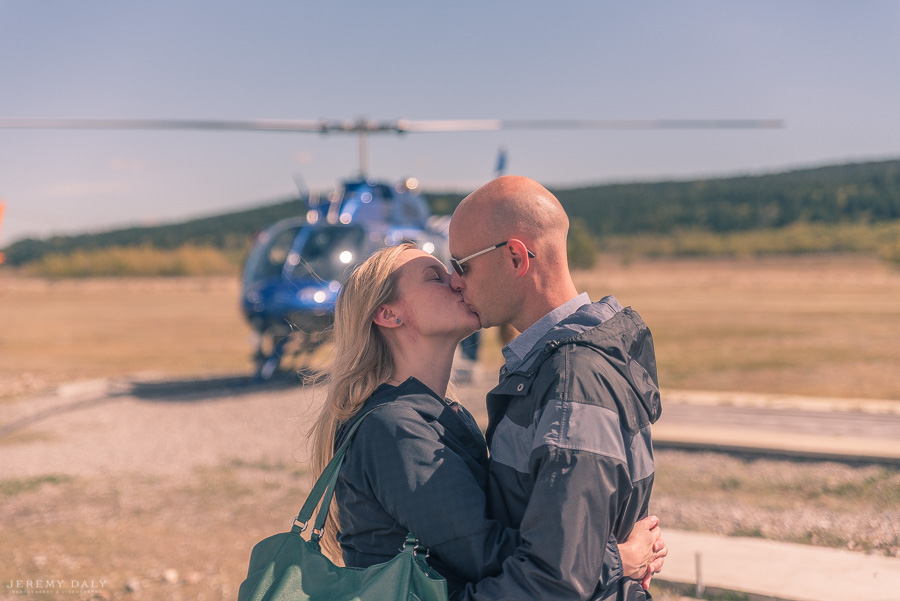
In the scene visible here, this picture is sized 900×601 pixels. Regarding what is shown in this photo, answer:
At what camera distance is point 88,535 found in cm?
518

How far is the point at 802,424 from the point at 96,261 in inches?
3311

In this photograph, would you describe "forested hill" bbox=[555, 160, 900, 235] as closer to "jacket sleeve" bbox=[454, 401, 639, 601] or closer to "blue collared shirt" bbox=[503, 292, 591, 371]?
"blue collared shirt" bbox=[503, 292, 591, 371]

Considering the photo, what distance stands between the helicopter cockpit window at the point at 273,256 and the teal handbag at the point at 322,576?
8607 millimetres

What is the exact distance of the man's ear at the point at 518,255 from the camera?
A: 183 cm

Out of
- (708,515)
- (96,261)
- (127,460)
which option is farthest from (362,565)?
(96,261)

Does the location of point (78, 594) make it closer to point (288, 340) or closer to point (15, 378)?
point (288, 340)

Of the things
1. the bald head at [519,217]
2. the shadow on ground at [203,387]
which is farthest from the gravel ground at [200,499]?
the shadow on ground at [203,387]

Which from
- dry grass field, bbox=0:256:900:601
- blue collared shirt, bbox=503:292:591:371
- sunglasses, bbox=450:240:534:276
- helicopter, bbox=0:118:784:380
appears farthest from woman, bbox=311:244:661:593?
helicopter, bbox=0:118:784:380

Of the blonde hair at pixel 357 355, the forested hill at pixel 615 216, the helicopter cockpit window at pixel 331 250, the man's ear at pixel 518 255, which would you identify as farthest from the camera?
the forested hill at pixel 615 216

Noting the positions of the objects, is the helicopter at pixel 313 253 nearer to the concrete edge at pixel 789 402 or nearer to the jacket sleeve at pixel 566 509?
the concrete edge at pixel 789 402

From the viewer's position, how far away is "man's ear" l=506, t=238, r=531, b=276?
6.00 feet

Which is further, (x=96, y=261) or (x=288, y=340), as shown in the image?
(x=96, y=261)

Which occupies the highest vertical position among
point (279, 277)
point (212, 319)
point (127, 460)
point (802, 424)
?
point (279, 277)

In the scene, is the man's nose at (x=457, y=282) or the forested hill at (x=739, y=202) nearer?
the man's nose at (x=457, y=282)
